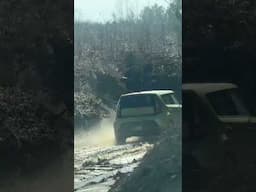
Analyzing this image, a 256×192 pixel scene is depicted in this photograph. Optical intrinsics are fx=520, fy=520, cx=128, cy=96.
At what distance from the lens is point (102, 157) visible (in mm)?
4234

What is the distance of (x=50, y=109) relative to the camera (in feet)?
13.9

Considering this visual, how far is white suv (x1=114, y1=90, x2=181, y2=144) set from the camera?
415cm

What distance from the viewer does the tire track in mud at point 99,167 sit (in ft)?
13.8
